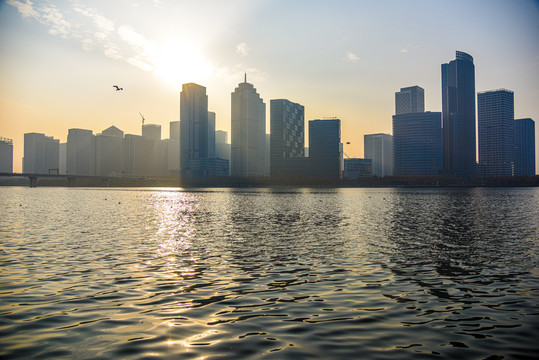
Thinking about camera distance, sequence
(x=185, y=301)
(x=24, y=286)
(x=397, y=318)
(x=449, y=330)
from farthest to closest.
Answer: (x=24, y=286), (x=185, y=301), (x=397, y=318), (x=449, y=330)

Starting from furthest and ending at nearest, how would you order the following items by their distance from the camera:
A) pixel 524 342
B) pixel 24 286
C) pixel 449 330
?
1. pixel 24 286
2. pixel 449 330
3. pixel 524 342

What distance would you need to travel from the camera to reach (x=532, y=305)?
18219 mm

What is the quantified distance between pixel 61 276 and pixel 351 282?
17735 millimetres

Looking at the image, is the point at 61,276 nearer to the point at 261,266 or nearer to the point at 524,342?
the point at 261,266

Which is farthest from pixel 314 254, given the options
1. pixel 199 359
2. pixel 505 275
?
pixel 199 359

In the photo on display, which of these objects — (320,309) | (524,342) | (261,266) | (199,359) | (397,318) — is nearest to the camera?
(199,359)

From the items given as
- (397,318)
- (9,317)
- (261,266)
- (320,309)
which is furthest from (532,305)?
(9,317)

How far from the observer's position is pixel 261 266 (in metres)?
27.1

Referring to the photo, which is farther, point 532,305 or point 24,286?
point 24,286

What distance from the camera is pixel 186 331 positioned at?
14453 mm

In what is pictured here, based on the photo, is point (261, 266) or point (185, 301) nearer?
point (185, 301)

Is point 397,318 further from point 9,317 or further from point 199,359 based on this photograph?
point 9,317

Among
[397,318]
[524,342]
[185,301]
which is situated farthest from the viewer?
[185,301]

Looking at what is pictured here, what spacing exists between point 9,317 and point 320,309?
43.6 feet
